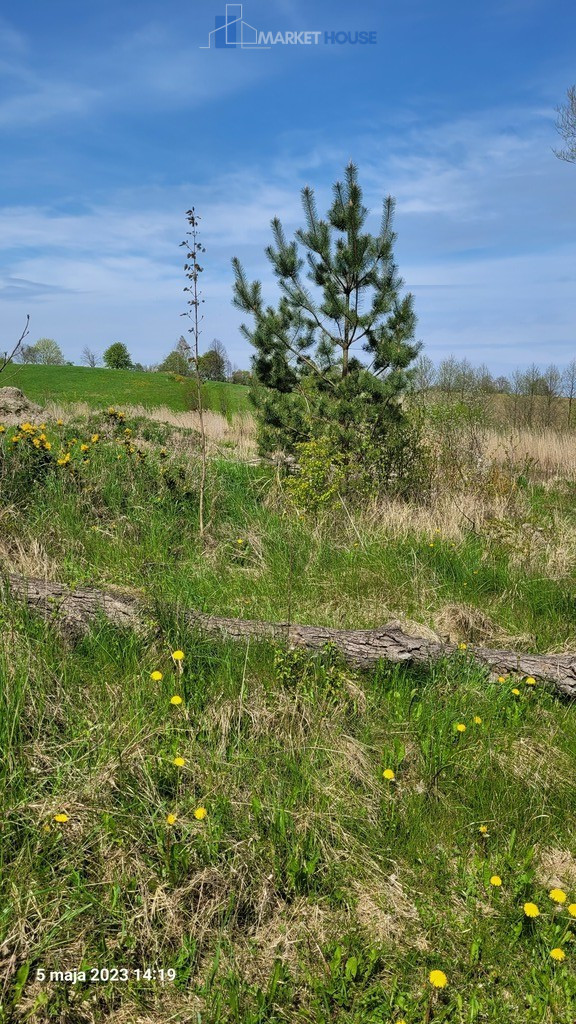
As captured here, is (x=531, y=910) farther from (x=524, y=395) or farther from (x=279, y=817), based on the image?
(x=524, y=395)

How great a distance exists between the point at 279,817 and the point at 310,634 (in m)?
1.24

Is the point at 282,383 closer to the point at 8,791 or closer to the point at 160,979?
the point at 8,791

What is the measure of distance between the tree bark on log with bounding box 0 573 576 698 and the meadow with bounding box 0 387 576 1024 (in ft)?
0.23

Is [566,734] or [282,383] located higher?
[282,383]

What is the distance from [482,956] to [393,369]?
5.97 meters

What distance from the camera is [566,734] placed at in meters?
3.16

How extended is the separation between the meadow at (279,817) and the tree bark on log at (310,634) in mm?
71

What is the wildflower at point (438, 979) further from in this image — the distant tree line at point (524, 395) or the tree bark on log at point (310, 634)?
the distant tree line at point (524, 395)

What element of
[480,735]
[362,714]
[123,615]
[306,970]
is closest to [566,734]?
[480,735]

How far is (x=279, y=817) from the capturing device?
2320 mm

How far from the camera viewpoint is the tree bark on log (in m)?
3.38

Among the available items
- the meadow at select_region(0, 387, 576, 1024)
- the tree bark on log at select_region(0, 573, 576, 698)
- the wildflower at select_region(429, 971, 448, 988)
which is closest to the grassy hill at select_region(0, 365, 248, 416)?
the tree bark on log at select_region(0, 573, 576, 698)

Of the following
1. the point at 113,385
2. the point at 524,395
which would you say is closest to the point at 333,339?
the point at 524,395

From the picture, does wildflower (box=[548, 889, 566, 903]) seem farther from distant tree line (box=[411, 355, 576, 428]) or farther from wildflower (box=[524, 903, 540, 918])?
distant tree line (box=[411, 355, 576, 428])
